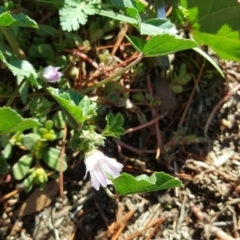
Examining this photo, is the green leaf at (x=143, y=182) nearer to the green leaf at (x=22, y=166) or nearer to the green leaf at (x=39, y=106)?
the green leaf at (x=39, y=106)

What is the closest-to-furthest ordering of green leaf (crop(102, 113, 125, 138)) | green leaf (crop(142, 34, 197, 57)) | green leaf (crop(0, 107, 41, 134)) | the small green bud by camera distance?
green leaf (crop(0, 107, 41, 134)), green leaf (crop(142, 34, 197, 57)), green leaf (crop(102, 113, 125, 138)), the small green bud

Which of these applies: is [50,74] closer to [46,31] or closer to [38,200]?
[46,31]

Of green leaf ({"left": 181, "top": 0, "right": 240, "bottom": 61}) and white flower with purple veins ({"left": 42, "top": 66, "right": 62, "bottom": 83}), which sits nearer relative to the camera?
white flower with purple veins ({"left": 42, "top": 66, "right": 62, "bottom": 83})

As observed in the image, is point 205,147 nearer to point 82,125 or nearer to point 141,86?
point 141,86

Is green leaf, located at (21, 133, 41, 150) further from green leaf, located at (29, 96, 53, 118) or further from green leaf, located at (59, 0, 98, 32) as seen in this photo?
green leaf, located at (59, 0, 98, 32)

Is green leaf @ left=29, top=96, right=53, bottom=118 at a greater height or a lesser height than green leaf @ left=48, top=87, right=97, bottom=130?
lesser

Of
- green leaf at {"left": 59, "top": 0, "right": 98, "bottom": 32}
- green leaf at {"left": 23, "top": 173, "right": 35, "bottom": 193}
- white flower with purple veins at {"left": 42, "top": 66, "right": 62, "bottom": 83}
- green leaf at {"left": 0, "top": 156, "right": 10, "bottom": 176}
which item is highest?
green leaf at {"left": 59, "top": 0, "right": 98, "bottom": 32}

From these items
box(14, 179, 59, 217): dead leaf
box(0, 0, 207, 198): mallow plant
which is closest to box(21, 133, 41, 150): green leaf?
box(0, 0, 207, 198): mallow plant
